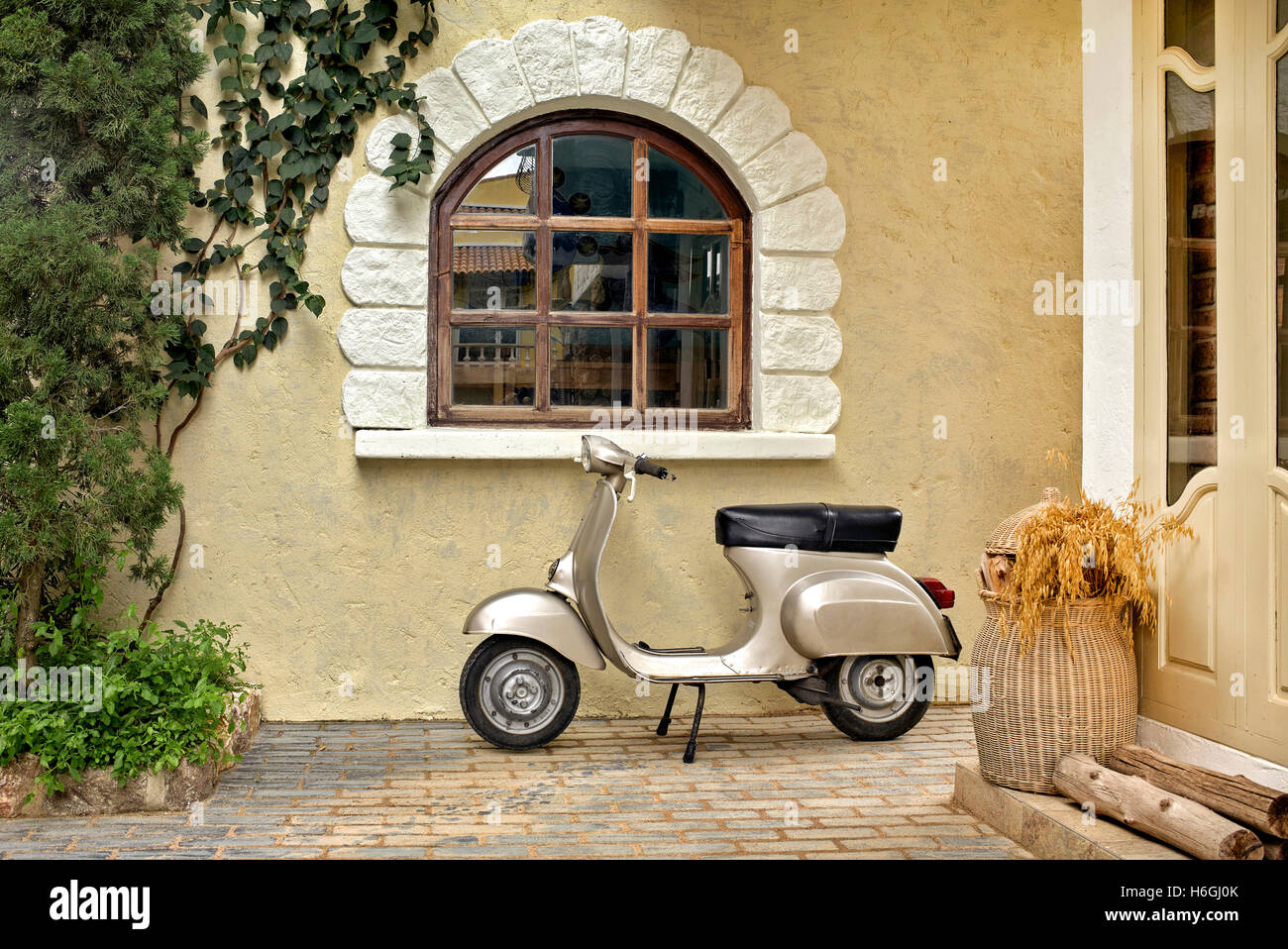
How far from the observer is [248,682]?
4.85 metres

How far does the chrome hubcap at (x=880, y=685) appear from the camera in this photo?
179 inches

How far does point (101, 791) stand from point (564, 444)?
7.20ft

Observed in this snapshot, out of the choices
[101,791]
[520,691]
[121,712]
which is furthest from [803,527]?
[101,791]

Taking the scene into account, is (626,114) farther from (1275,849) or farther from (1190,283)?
(1275,849)

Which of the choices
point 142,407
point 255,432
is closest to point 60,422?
point 142,407

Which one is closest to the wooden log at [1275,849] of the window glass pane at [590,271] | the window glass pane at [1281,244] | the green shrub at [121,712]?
the window glass pane at [1281,244]

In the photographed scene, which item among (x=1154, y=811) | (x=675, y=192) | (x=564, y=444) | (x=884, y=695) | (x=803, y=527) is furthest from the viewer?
(x=675, y=192)

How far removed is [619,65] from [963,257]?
1.78 m

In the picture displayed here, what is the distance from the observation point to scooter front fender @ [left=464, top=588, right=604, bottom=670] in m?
4.29

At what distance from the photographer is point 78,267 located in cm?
383

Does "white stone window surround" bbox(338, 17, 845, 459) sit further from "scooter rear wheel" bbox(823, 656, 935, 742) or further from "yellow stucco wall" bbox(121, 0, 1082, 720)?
"scooter rear wheel" bbox(823, 656, 935, 742)

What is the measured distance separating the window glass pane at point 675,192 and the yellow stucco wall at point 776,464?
53 centimetres

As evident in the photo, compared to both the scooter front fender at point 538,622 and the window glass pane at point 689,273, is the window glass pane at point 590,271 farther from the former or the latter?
the scooter front fender at point 538,622

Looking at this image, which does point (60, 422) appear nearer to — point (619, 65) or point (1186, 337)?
point (619, 65)
